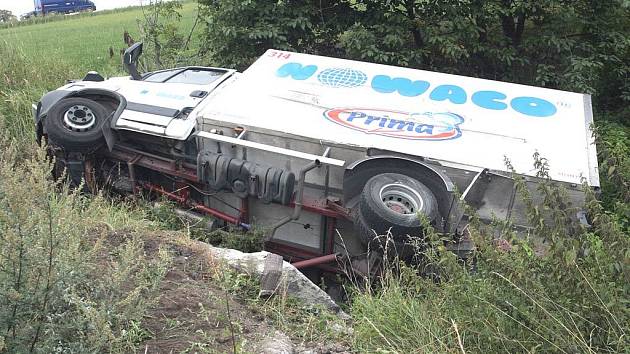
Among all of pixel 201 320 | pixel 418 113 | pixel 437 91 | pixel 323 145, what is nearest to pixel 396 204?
pixel 323 145

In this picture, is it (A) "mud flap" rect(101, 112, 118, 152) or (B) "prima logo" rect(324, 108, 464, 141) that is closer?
(B) "prima logo" rect(324, 108, 464, 141)

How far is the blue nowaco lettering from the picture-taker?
598 centimetres

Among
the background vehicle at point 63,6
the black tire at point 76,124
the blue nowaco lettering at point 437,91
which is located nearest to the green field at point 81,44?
the black tire at point 76,124

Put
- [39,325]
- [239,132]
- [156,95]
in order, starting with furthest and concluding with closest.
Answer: [156,95] < [239,132] < [39,325]

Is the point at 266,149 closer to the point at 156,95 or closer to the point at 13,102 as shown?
the point at 156,95

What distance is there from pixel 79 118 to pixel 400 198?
3629 millimetres

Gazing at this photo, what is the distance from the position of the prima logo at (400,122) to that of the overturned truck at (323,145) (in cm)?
2

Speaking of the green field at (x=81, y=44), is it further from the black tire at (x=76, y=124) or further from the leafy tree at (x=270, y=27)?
the black tire at (x=76, y=124)

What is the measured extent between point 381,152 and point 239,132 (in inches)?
58.4

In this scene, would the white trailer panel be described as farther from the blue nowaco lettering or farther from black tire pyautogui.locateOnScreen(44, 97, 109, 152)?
black tire pyautogui.locateOnScreen(44, 97, 109, 152)

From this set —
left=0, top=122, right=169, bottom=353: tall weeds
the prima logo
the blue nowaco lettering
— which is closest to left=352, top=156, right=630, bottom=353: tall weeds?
left=0, top=122, right=169, bottom=353: tall weeds

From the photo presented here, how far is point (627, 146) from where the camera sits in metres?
7.72

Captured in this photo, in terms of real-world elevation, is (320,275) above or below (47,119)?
below

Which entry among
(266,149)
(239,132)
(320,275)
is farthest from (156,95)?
(320,275)
